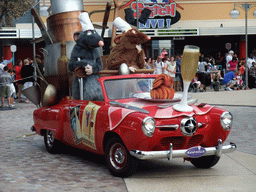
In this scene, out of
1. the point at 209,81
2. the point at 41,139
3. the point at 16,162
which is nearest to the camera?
the point at 16,162

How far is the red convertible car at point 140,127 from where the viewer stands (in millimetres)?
5918

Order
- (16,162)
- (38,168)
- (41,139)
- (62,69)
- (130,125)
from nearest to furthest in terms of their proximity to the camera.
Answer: (130,125), (38,168), (16,162), (62,69), (41,139)

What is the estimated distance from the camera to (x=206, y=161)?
685 cm

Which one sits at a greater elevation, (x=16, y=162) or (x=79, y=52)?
(x=79, y=52)

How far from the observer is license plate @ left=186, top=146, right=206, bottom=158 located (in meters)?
5.96

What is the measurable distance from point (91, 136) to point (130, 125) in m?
1.00

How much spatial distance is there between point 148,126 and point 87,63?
6.90 ft

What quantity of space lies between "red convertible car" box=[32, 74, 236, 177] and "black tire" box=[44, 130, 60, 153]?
770mm

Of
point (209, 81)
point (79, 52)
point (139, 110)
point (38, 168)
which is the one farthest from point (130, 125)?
point (209, 81)

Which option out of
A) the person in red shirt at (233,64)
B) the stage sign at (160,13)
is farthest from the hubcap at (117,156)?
the stage sign at (160,13)

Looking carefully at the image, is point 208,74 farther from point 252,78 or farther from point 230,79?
point 252,78

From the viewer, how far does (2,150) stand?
8.73 meters

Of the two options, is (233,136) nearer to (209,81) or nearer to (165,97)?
(165,97)

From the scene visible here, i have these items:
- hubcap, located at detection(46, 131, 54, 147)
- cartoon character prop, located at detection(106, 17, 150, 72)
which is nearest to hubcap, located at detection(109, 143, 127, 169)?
hubcap, located at detection(46, 131, 54, 147)
